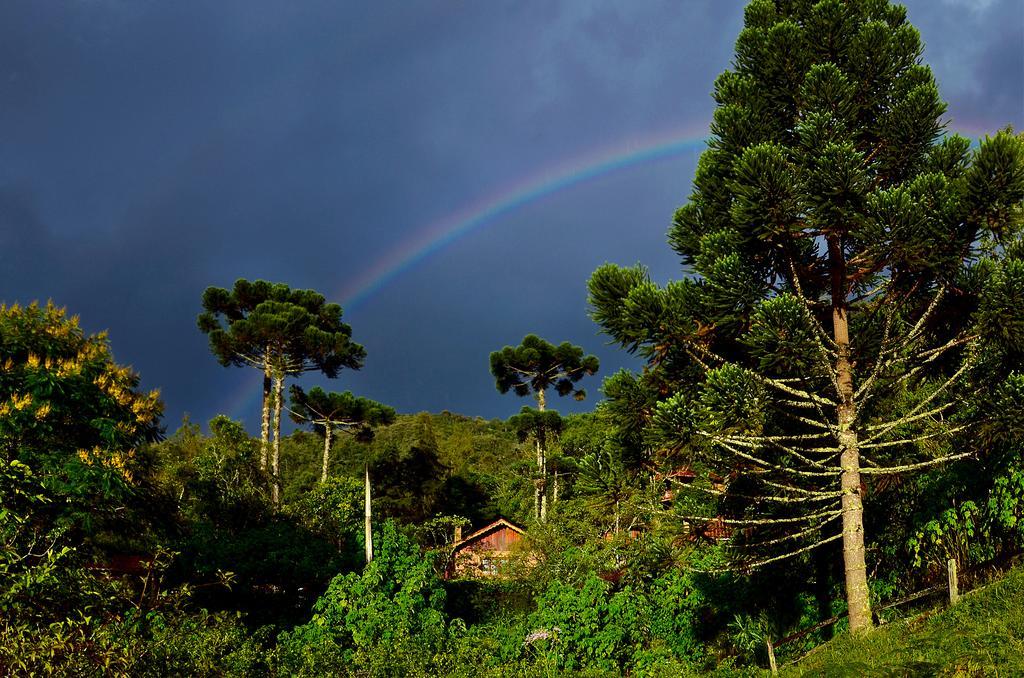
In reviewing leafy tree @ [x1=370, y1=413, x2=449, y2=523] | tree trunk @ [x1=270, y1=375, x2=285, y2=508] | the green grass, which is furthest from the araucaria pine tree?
leafy tree @ [x1=370, y1=413, x2=449, y2=523]

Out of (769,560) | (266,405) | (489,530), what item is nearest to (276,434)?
(266,405)

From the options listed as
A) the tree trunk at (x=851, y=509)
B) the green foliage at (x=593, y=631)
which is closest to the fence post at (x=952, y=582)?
the tree trunk at (x=851, y=509)

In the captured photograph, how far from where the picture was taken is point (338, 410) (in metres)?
31.9

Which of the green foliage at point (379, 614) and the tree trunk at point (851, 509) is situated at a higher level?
the tree trunk at point (851, 509)

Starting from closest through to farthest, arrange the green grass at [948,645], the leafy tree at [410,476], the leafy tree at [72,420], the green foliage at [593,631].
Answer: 1. the green grass at [948,645]
2. the leafy tree at [72,420]
3. the green foliage at [593,631]
4. the leafy tree at [410,476]

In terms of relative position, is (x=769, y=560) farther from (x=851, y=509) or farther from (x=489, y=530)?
(x=489, y=530)

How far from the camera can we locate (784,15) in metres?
12.8

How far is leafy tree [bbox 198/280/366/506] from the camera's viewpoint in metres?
28.6

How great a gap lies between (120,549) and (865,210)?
57.4ft

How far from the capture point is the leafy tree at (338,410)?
3150cm

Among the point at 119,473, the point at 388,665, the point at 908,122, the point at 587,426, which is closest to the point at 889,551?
the point at 908,122

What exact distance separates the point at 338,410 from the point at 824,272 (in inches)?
986

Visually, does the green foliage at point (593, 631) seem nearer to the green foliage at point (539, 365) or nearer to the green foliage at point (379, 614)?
the green foliage at point (379, 614)

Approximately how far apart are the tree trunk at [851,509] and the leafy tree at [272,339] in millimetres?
23286
